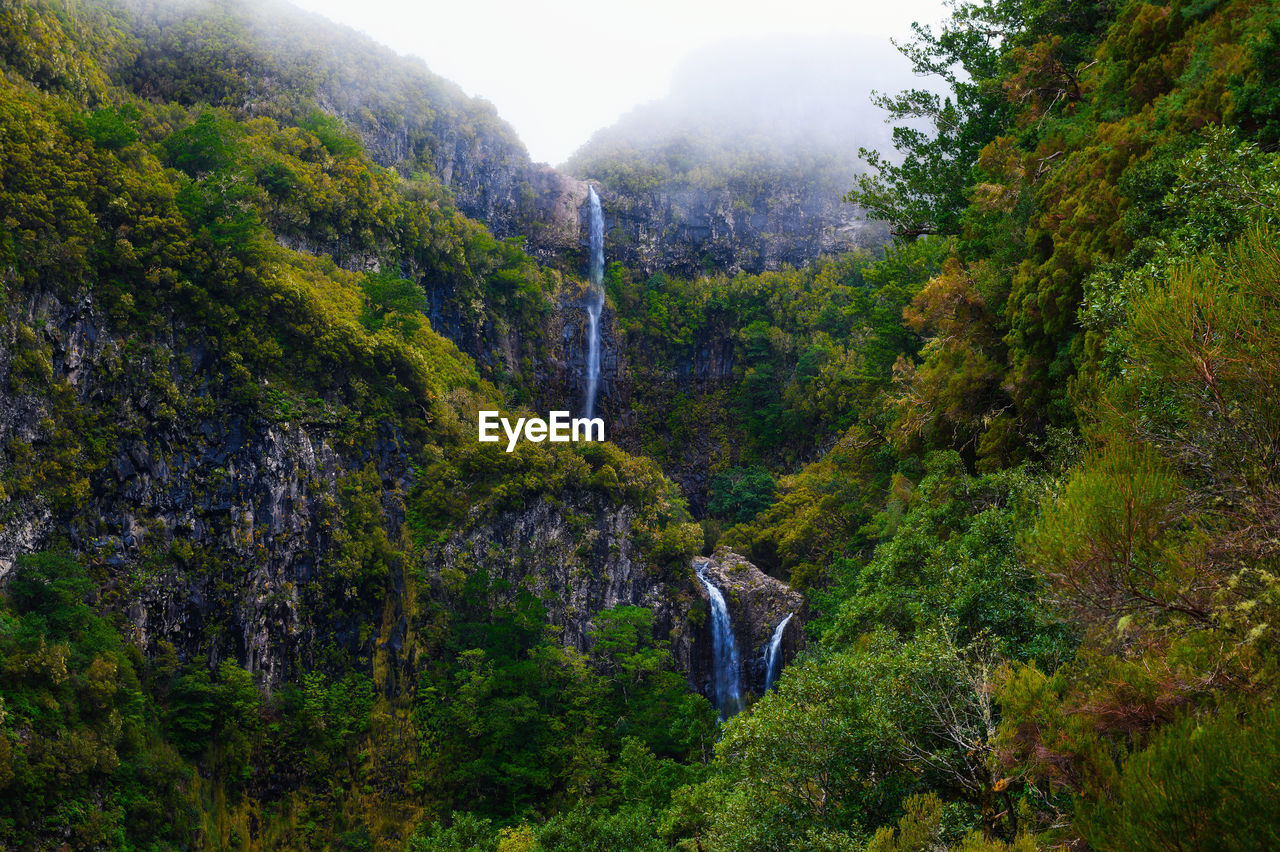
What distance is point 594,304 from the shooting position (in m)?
41.2

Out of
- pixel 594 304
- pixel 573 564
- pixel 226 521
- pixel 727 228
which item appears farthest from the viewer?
pixel 727 228

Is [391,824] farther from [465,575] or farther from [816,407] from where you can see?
[816,407]

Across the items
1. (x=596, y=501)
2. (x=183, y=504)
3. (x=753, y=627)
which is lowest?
(x=753, y=627)

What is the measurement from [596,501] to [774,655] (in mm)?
7947

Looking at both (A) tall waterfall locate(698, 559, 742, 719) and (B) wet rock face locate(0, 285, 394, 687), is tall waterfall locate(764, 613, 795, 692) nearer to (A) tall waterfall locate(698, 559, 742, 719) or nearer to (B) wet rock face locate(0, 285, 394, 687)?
(A) tall waterfall locate(698, 559, 742, 719)

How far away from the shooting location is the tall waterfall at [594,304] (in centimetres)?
3938

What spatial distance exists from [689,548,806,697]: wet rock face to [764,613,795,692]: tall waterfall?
14 centimetres

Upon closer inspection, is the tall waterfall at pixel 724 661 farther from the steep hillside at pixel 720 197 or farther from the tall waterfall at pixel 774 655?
the steep hillside at pixel 720 197

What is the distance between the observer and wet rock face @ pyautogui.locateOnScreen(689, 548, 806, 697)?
2452cm

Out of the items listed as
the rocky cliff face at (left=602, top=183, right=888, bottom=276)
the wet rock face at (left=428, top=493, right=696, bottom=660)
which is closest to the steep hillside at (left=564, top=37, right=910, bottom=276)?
the rocky cliff face at (left=602, top=183, right=888, bottom=276)

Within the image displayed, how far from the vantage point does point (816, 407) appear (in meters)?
37.4

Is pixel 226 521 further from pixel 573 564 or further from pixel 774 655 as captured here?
pixel 774 655
